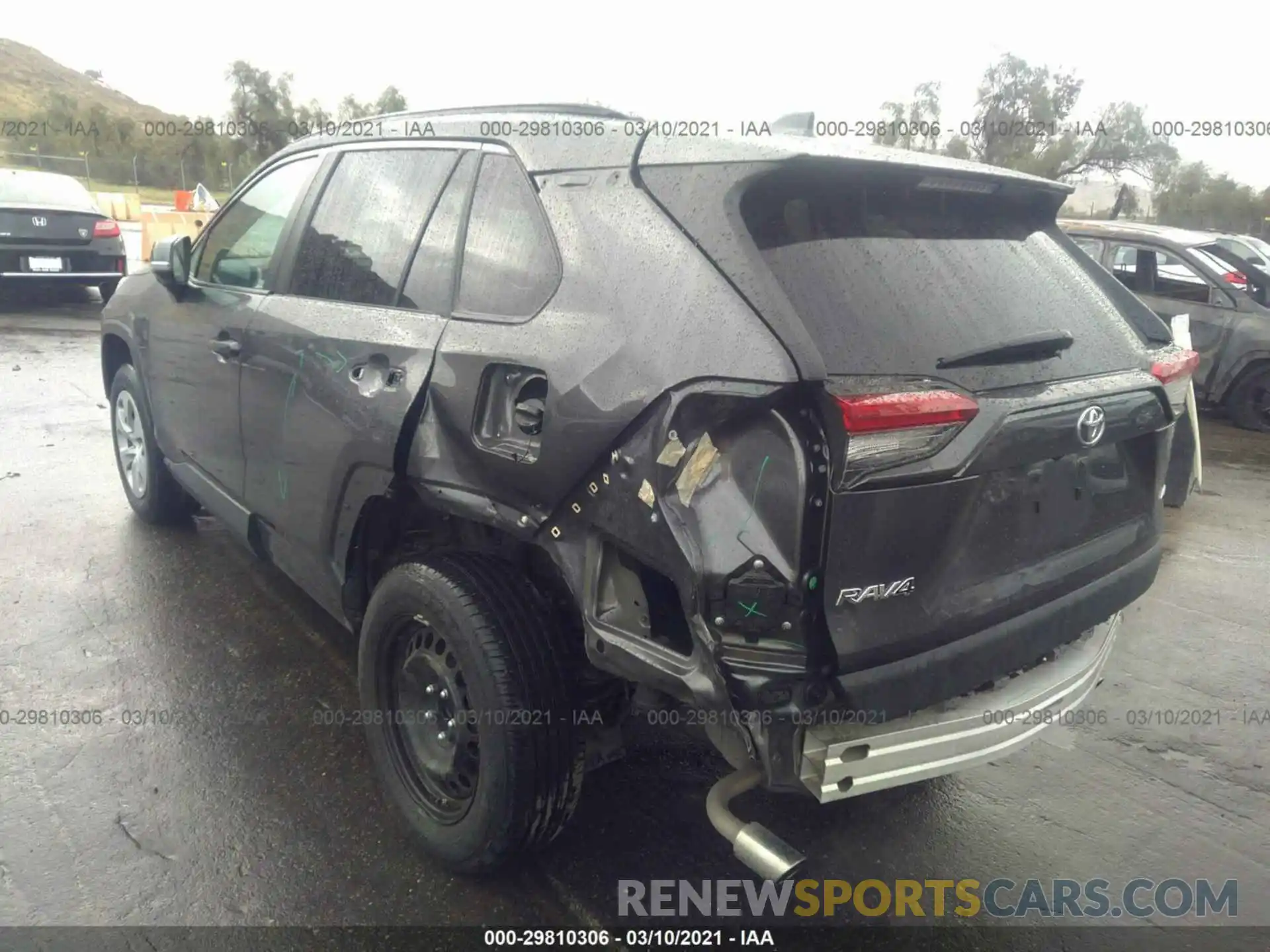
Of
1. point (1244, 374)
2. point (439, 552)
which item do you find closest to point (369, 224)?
point (439, 552)

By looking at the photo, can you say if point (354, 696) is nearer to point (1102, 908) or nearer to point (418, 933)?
point (418, 933)

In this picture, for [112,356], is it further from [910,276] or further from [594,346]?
[910,276]

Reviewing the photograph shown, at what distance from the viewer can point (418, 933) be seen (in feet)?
7.91

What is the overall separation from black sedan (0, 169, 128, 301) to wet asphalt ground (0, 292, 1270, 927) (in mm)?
8836

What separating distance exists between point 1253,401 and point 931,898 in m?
7.79

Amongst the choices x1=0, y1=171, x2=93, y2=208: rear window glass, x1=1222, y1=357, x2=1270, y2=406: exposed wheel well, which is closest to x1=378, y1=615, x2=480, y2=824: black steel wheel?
x1=1222, y1=357, x2=1270, y2=406: exposed wheel well

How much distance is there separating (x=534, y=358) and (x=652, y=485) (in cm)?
51

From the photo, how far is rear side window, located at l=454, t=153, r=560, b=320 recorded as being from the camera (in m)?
2.36

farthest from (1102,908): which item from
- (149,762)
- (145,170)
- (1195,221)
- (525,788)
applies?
(145,170)

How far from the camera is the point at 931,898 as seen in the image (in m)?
2.62

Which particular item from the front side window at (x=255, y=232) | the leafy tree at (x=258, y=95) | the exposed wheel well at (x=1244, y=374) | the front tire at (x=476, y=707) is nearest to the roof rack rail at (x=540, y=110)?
the front side window at (x=255, y=232)

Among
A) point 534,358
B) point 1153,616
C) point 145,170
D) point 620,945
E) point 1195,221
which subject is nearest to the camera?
point 534,358

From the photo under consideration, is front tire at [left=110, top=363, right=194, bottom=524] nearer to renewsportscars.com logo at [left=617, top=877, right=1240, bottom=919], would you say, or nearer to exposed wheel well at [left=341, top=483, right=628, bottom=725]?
exposed wheel well at [left=341, top=483, right=628, bottom=725]

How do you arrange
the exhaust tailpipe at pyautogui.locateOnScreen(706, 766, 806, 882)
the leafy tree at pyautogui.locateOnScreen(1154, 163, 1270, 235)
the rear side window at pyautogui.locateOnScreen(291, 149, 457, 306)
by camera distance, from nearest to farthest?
the exhaust tailpipe at pyautogui.locateOnScreen(706, 766, 806, 882)
the rear side window at pyautogui.locateOnScreen(291, 149, 457, 306)
the leafy tree at pyautogui.locateOnScreen(1154, 163, 1270, 235)
